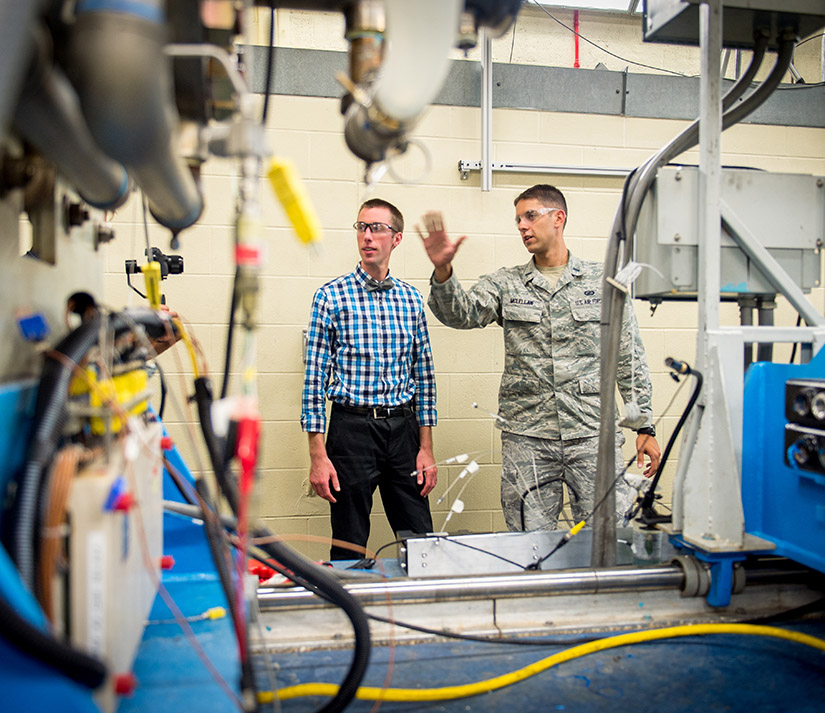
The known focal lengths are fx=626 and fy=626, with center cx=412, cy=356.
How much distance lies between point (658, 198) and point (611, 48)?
6.70 ft

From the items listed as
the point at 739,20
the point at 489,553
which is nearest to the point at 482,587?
the point at 489,553

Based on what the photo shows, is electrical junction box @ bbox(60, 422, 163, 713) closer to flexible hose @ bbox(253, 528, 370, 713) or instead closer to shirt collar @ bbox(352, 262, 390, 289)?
flexible hose @ bbox(253, 528, 370, 713)

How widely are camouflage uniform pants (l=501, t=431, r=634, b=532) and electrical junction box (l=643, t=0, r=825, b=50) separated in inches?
52.0

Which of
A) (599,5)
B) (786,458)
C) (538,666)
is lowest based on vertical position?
(538,666)

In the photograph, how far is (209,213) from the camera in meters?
2.71

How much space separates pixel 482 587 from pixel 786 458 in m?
0.64

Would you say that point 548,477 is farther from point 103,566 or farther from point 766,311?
point 103,566

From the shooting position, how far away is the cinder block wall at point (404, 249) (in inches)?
107

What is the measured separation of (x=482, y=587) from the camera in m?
1.19

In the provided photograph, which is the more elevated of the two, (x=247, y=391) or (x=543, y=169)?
(x=543, y=169)

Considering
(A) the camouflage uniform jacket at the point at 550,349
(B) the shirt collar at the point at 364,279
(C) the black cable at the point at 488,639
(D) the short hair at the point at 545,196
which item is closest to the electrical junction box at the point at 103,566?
(C) the black cable at the point at 488,639

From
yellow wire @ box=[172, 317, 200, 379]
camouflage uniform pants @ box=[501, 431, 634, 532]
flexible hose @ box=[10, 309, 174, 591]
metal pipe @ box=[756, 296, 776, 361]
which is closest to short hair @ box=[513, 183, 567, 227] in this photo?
camouflage uniform pants @ box=[501, 431, 634, 532]

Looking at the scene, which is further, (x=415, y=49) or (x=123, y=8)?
(x=415, y=49)

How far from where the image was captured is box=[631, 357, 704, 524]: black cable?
1.39 m
